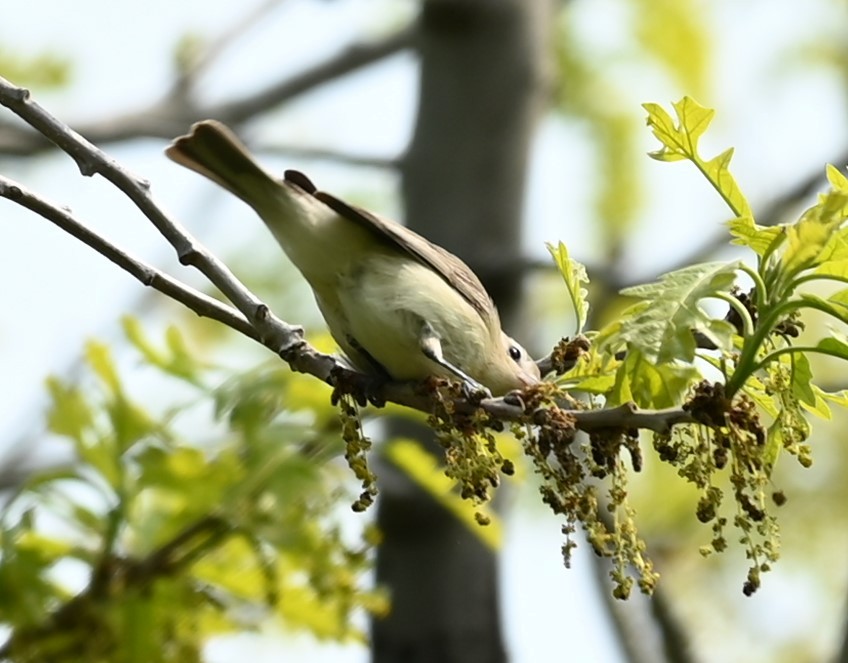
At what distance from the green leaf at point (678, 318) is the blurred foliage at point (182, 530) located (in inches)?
54.5

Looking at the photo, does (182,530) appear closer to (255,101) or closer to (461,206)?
(461,206)

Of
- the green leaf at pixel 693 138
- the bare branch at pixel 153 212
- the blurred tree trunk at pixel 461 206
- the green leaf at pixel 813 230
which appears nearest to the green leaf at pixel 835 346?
the green leaf at pixel 813 230

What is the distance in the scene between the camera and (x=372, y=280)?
3.03 meters

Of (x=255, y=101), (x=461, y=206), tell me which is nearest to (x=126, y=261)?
(x=461, y=206)

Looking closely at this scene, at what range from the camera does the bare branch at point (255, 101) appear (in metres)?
5.48

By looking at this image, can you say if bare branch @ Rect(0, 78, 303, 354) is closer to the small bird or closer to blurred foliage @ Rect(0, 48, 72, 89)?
the small bird

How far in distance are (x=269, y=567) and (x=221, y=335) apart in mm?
4720

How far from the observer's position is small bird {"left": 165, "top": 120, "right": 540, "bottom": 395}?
2904mm

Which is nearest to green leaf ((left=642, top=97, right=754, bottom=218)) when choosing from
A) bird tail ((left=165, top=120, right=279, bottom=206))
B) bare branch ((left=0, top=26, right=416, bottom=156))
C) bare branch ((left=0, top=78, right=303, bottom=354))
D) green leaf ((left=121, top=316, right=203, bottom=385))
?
bare branch ((left=0, top=78, right=303, bottom=354))

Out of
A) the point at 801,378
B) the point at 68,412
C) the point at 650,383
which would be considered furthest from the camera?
the point at 68,412

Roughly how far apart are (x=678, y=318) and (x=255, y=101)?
14.3 ft

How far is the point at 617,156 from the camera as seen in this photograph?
22.3 feet

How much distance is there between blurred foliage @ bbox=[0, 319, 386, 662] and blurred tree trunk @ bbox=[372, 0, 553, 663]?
1210mm

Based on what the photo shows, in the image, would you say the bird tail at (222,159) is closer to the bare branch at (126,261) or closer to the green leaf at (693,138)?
the bare branch at (126,261)
